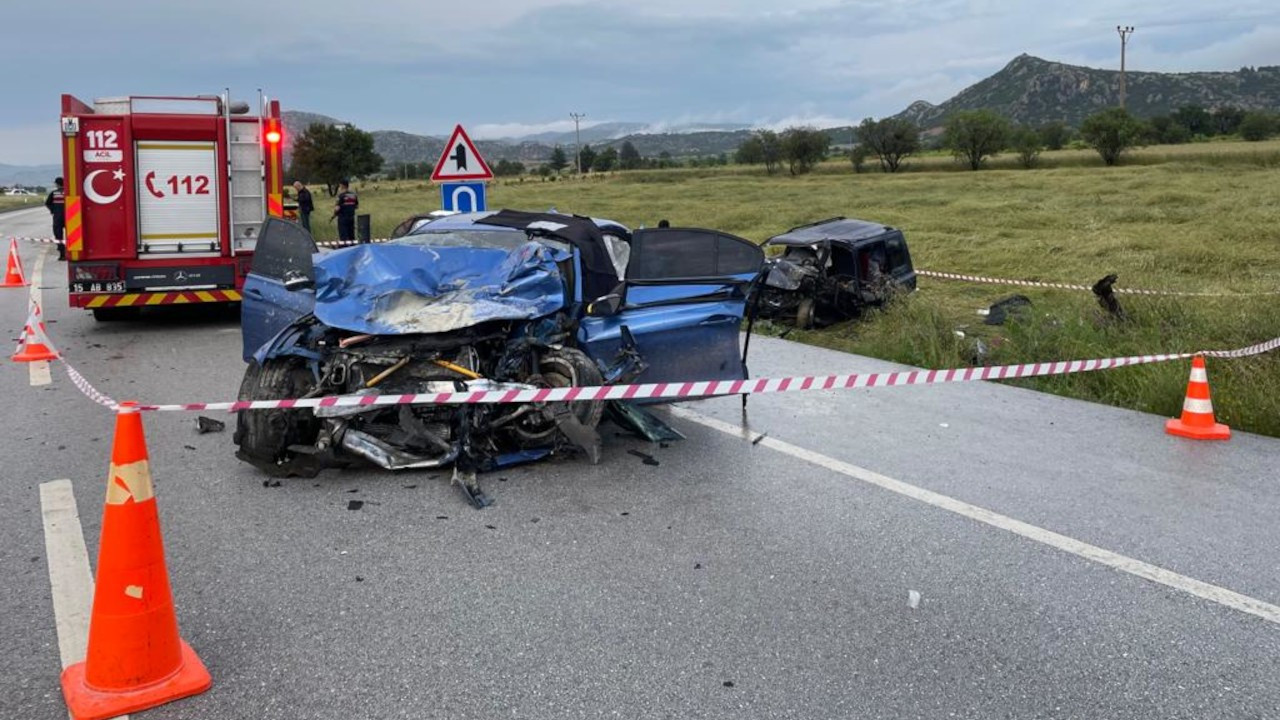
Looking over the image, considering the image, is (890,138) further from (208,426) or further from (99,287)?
(208,426)

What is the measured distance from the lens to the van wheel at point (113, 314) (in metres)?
12.9

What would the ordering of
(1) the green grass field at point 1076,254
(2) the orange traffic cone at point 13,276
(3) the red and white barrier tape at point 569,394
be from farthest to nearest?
1. (2) the orange traffic cone at point 13,276
2. (1) the green grass field at point 1076,254
3. (3) the red and white barrier tape at point 569,394

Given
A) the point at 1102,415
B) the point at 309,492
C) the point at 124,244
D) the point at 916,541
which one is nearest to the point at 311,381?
the point at 309,492

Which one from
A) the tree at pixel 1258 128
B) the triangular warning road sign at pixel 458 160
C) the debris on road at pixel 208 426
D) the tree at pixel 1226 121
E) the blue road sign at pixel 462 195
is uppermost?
the tree at pixel 1226 121

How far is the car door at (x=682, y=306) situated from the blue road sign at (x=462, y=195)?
6.38 m

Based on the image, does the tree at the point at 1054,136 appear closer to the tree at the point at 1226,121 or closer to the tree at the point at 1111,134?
the tree at the point at 1226,121

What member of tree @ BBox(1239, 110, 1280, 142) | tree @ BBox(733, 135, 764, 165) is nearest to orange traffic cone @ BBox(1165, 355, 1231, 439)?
tree @ BBox(733, 135, 764, 165)

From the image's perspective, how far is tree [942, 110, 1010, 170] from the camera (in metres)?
70.0

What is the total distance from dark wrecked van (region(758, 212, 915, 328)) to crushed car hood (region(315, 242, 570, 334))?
20.0 ft

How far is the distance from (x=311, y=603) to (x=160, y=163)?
9743mm

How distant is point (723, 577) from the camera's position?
420cm

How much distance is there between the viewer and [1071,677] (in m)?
3.32

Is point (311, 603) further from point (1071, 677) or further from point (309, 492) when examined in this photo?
point (1071, 677)

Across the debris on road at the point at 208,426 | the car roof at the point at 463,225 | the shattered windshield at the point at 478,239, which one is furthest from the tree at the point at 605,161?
the debris on road at the point at 208,426
